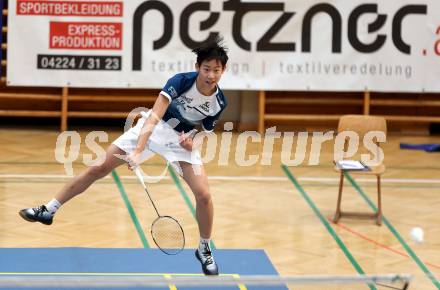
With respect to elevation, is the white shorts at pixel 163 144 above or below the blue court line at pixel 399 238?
above

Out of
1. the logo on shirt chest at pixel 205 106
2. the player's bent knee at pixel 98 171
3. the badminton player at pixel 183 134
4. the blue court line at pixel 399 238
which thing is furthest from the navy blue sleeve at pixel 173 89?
the blue court line at pixel 399 238

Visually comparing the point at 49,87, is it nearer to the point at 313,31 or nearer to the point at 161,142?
the point at 313,31

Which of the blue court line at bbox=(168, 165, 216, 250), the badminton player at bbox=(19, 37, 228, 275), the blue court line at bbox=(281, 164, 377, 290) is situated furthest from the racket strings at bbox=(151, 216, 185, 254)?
the blue court line at bbox=(168, 165, 216, 250)

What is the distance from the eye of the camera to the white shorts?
7.73 meters

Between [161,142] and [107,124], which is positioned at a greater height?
[161,142]

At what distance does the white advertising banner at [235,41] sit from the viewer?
13820 mm

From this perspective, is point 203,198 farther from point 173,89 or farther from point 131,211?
point 131,211

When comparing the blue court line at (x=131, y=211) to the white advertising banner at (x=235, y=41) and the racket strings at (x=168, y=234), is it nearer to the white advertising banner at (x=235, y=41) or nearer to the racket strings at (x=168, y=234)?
the racket strings at (x=168, y=234)

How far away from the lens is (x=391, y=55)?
46.4 ft

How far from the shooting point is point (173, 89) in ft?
24.8

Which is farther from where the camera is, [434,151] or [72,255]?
[434,151]

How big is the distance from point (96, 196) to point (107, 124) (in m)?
4.15

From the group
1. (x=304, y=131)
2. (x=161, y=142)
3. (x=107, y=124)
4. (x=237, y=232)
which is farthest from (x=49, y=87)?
(x=161, y=142)

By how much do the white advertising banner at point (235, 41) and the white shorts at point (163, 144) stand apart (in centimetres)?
611
